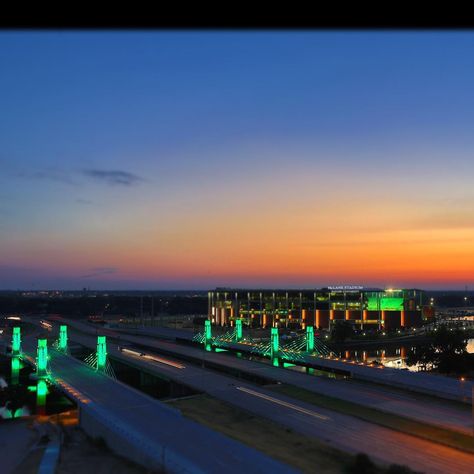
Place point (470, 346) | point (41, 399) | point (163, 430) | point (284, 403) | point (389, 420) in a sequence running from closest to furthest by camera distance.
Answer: point (163, 430) → point (389, 420) → point (284, 403) → point (41, 399) → point (470, 346)

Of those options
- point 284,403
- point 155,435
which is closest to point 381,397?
point 284,403

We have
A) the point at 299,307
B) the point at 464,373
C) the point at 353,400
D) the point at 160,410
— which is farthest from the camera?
the point at 299,307

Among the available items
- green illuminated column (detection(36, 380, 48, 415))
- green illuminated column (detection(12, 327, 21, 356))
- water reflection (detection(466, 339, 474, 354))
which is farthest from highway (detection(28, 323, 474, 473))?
water reflection (detection(466, 339, 474, 354))

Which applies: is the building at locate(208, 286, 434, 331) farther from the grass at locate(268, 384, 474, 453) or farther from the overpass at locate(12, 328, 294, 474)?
the overpass at locate(12, 328, 294, 474)

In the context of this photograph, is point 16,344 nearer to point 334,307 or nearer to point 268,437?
point 268,437

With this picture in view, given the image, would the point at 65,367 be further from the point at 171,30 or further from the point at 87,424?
the point at 171,30
